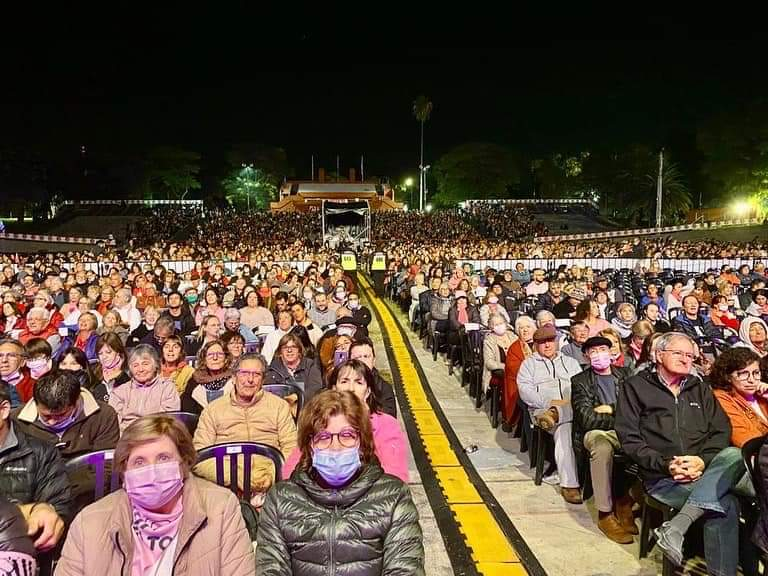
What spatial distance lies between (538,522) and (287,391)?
2.13 meters

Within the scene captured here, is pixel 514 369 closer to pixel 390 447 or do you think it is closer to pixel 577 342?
pixel 577 342

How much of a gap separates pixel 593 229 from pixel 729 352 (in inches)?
1888

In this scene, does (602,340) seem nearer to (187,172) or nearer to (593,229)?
(593,229)

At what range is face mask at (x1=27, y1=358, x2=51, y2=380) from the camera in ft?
17.6

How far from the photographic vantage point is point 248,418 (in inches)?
171

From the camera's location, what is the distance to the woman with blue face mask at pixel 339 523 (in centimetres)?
262

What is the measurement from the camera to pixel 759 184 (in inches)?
1784

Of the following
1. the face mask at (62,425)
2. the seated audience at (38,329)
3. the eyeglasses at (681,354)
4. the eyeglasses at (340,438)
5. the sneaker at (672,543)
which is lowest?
the sneaker at (672,543)

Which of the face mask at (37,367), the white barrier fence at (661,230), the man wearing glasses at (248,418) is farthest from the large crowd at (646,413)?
the white barrier fence at (661,230)

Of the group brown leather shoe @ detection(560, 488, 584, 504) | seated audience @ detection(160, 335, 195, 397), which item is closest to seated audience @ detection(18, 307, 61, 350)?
seated audience @ detection(160, 335, 195, 397)

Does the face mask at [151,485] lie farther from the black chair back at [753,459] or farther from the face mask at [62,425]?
the black chair back at [753,459]

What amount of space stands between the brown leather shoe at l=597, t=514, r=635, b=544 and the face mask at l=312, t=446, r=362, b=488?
7.71 ft

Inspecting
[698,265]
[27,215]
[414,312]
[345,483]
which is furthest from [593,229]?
[345,483]

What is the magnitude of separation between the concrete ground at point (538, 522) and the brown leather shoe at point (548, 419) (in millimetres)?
496
